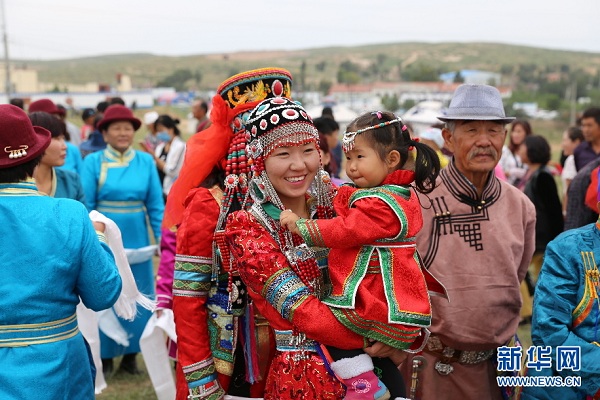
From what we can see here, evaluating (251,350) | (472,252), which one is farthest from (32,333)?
(472,252)

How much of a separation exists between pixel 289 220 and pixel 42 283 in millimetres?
1035

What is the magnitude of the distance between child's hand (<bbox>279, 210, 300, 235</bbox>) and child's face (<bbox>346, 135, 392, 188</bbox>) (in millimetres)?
300

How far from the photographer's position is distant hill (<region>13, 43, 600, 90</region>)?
349 feet

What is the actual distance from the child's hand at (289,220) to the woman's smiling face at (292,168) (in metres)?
0.09

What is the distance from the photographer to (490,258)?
3.56 m

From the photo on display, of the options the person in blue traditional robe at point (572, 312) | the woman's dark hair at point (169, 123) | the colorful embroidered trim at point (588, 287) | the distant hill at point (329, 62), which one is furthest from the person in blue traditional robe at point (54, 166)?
the distant hill at point (329, 62)

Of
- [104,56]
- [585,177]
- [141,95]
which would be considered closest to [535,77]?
[141,95]

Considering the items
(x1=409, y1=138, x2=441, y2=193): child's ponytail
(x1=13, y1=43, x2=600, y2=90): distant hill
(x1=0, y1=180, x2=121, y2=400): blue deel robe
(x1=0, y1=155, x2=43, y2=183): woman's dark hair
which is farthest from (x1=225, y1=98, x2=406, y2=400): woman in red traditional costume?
(x1=13, y1=43, x2=600, y2=90): distant hill

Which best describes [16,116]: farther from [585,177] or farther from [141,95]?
[141,95]

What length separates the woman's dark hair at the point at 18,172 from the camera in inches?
117

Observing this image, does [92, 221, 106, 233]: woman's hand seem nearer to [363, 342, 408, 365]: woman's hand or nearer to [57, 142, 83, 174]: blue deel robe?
[363, 342, 408, 365]: woman's hand

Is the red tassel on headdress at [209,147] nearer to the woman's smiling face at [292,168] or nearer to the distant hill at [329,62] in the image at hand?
the woman's smiling face at [292,168]

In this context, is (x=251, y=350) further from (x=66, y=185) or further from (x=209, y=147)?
(x=66, y=185)

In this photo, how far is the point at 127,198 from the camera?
6312 millimetres
